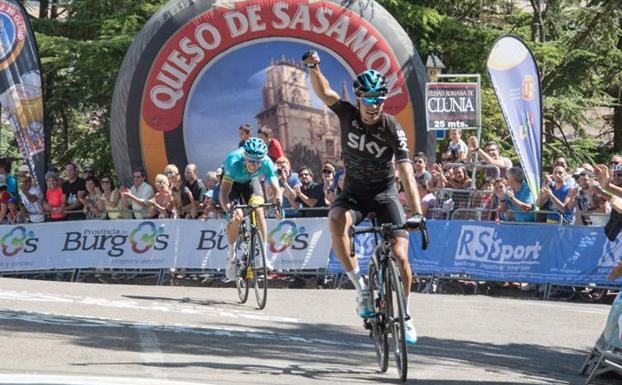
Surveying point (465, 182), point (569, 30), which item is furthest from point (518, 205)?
point (569, 30)

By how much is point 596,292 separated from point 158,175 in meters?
7.00

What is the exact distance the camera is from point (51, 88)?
32438 millimetres

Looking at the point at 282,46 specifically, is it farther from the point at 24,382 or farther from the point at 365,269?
the point at 24,382

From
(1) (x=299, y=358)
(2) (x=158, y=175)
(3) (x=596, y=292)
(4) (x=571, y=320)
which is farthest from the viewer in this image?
(2) (x=158, y=175)

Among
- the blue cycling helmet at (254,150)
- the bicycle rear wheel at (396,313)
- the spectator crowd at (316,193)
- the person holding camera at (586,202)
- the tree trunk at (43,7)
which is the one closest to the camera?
the bicycle rear wheel at (396,313)

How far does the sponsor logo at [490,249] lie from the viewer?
672 inches

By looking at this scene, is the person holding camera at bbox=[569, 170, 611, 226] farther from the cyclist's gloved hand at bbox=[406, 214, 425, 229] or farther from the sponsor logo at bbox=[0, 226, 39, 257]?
the sponsor logo at bbox=[0, 226, 39, 257]

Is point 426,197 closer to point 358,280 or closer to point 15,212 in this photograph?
point 15,212

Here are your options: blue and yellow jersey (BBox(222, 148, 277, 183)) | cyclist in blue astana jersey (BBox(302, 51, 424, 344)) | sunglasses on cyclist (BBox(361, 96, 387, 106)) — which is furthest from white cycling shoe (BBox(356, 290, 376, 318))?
blue and yellow jersey (BBox(222, 148, 277, 183))

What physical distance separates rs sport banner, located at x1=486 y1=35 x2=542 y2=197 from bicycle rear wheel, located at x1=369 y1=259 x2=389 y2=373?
31.3ft

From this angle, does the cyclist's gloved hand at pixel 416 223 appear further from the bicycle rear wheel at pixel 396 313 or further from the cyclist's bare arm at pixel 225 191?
the cyclist's bare arm at pixel 225 191

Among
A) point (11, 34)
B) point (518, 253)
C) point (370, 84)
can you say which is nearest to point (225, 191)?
point (518, 253)

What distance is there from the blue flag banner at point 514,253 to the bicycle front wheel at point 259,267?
3364 millimetres

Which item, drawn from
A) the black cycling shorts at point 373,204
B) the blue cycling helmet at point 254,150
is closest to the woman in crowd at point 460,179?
the blue cycling helmet at point 254,150
